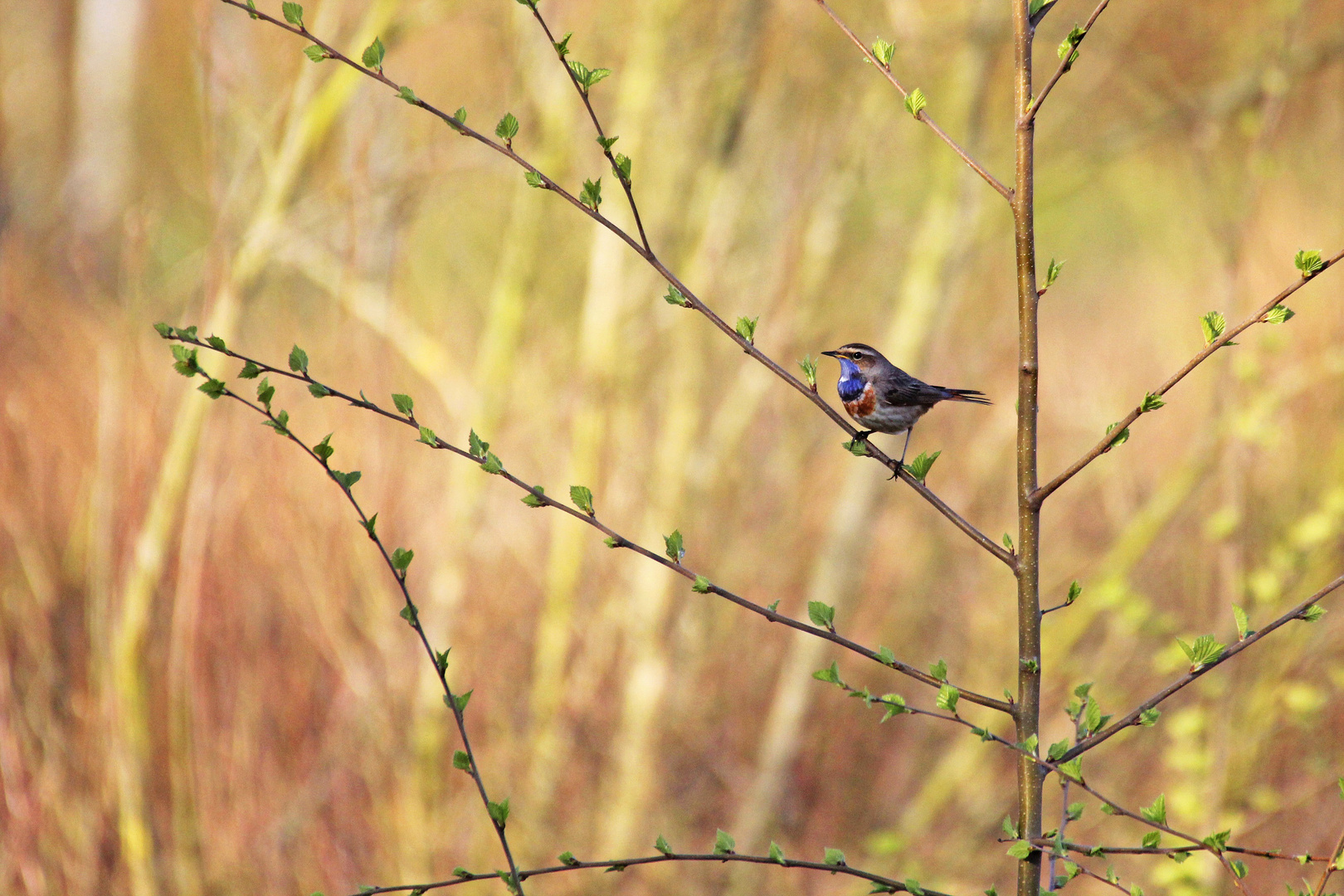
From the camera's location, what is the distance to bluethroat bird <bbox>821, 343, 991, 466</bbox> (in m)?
3.28

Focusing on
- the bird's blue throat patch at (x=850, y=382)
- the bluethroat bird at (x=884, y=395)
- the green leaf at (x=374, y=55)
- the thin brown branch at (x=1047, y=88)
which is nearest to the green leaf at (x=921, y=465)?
the thin brown branch at (x=1047, y=88)

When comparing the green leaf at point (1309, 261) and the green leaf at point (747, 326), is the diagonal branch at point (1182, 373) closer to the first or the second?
the green leaf at point (1309, 261)

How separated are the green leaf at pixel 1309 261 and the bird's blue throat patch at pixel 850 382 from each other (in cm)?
179

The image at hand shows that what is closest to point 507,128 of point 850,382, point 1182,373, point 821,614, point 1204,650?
point 821,614

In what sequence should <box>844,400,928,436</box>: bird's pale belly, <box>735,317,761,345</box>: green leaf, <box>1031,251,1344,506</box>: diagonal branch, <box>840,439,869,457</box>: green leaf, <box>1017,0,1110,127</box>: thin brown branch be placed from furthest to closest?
<box>844,400,928,436</box>: bird's pale belly
<box>840,439,869,457</box>: green leaf
<box>735,317,761,345</box>: green leaf
<box>1017,0,1110,127</box>: thin brown branch
<box>1031,251,1344,506</box>: diagonal branch

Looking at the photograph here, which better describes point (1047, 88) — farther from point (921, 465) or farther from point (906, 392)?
point (906, 392)

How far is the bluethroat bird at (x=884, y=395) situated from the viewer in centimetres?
328

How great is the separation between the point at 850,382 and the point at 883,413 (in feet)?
0.84

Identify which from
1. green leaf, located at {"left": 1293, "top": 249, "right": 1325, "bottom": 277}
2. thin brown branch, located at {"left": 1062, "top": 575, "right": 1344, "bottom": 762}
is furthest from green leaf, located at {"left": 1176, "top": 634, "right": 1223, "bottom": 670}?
green leaf, located at {"left": 1293, "top": 249, "right": 1325, "bottom": 277}

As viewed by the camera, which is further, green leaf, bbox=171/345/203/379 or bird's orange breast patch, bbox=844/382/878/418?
bird's orange breast patch, bbox=844/382/878/418

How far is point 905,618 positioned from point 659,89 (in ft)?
10.9

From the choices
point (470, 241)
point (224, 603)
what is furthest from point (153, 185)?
point (224, 603)

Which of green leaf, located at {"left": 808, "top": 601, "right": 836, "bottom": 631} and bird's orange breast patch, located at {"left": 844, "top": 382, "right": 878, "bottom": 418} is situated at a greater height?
bird's orange breast patch, located at {"left": 844, "top": 382, "right": 878, "bottom": 418}

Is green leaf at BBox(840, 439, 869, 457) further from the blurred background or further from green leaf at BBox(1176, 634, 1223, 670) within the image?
the blurred background
